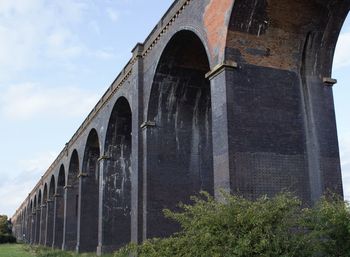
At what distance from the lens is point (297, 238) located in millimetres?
7129

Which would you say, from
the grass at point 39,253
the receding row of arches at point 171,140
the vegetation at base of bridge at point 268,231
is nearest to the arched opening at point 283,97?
the receding row of arches at point 171,140

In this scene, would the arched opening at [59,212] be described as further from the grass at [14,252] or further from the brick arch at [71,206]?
the brick arch at [71,206]

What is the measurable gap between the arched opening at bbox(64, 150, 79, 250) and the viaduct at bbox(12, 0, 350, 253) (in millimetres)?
15320

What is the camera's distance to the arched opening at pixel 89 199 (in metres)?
27.8

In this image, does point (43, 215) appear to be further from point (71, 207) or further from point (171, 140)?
point (171, 140)

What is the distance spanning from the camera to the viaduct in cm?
1175

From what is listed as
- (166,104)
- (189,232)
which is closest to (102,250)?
(166,104)

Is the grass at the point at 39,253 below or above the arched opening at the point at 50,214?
below

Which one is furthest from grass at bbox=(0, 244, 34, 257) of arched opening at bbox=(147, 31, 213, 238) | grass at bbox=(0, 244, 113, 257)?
arched opening at bbox=(147, 31, 213, 238)

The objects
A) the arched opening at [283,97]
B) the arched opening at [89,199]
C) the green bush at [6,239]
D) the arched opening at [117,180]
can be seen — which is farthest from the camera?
the green bush at [6,239]

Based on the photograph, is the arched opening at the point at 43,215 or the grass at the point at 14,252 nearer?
the grass at the point at 14,252

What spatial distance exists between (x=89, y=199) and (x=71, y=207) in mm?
6051

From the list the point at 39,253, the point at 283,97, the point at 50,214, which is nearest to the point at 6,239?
the point at 50,214

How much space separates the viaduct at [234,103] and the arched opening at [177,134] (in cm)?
4
